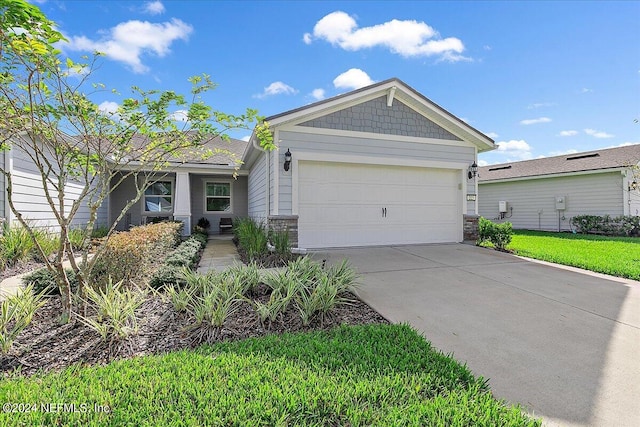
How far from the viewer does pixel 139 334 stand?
3.09 m

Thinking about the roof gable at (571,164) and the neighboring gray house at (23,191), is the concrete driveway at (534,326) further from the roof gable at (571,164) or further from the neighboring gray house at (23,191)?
the roof gable at (571,164)

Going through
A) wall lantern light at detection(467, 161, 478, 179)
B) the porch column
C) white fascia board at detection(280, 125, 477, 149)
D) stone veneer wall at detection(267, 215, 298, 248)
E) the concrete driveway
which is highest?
white fascia board at detection(280, 125, 477, 149)

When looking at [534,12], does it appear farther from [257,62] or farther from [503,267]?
[257,62]

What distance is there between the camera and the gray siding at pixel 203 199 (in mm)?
13047

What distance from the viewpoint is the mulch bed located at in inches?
104

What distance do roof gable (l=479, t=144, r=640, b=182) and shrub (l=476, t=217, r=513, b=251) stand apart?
8.36 meters

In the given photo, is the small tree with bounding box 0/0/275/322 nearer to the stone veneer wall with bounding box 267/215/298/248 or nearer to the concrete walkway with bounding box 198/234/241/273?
the concrete walkway with bounding box 198/234/241/273

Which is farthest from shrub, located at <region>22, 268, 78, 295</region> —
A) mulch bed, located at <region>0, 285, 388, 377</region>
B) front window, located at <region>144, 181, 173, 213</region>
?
front window, located at <region>144, 181, 173, 213</region>

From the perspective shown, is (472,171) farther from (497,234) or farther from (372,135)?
(372,135)

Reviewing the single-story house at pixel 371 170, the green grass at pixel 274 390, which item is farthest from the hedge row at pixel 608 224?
the green grass at pixel 274 390

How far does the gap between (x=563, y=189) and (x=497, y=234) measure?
991cm

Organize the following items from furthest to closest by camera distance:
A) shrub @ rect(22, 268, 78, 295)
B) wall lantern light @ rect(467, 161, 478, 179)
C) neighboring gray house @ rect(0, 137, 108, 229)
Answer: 1. wall lantern light @ rect(467, 161, 478, 179)
2. neighboring gray house @ rect(0, 137, 108, 229)
3. shrub @ rect(22, 268, 78, 295)

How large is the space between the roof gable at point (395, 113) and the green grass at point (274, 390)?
5866 mm

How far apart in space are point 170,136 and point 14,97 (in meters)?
1.47
